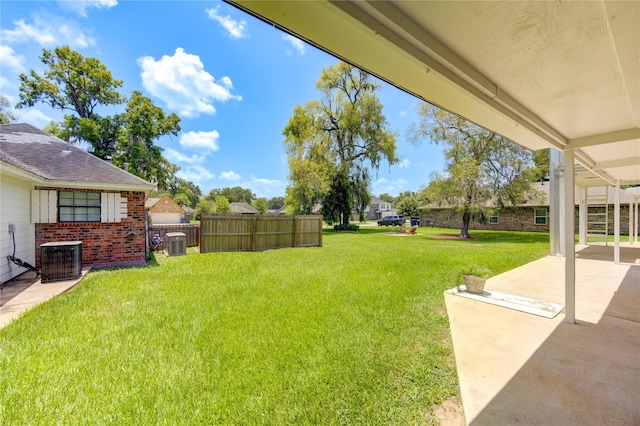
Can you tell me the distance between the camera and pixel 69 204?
708 cm

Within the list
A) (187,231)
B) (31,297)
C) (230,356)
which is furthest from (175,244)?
(230,356)

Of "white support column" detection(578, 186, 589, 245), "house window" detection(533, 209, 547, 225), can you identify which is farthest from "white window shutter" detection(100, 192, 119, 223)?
"house window" detection(533, 209, 547, 225)

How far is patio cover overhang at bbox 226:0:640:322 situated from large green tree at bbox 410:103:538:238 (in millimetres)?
14302

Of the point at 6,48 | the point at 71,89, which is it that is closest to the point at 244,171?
the point at 71,89

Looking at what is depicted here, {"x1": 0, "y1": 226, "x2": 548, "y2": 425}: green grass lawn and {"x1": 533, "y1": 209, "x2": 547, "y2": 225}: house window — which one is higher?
{"x1": 533, "y1": 209, "x2": 547, "y2": 225}: house window

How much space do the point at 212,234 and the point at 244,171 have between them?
49.9 m

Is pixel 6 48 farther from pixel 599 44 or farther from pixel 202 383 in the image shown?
pixel 599 44

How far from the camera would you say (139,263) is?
7.66 m

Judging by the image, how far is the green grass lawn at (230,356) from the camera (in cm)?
203

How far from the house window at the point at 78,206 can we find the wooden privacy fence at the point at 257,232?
3132mm

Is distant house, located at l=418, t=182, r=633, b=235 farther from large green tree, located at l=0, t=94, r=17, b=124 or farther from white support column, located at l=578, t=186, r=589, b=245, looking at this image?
large green tree, located at l=0, t=94, r=17, b=124

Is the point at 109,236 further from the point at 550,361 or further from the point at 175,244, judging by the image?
the point at 550,361

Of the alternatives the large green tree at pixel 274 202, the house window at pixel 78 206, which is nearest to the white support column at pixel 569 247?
the house window at pixel 78 206

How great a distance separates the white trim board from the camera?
4.00m
